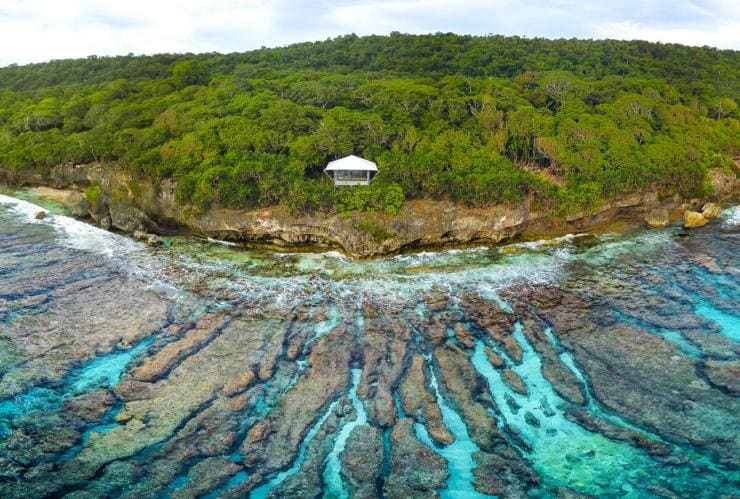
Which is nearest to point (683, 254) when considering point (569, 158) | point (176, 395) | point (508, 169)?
point (569, 158)

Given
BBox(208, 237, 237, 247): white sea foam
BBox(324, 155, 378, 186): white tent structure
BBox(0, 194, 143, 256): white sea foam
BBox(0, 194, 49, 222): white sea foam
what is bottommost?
BBox(208, 237, 237, 247): white sea foam

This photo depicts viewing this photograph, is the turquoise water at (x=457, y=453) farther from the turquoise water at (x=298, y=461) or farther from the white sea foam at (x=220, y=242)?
the white sea foam at (x=220, y=242)

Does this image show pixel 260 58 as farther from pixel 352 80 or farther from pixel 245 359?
pixel 245 359

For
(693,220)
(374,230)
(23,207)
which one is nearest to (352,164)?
(374,230)

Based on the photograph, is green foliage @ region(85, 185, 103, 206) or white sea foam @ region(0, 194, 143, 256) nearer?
white sea foam @ region(0, 194, 143, 256)

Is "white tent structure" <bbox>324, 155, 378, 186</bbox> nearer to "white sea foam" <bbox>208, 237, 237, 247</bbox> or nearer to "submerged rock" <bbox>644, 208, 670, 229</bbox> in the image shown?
"white sea foam" <bbox>208, 237, 237, 247</bbox>

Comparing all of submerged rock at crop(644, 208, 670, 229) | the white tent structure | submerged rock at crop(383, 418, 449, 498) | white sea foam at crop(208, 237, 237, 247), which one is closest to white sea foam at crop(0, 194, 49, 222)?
white sea foam at crop(208, 237, 237, 247)

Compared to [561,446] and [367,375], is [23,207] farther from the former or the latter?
[561,446]

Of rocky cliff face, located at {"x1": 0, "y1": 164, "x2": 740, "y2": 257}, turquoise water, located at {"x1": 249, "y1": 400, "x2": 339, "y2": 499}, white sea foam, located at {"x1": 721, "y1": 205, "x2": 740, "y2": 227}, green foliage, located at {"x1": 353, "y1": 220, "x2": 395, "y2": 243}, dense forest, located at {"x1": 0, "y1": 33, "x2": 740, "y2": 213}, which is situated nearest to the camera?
turquoise water, located at {"x1": 249, "y1": 400, "x2": 339, "y2": 499}
